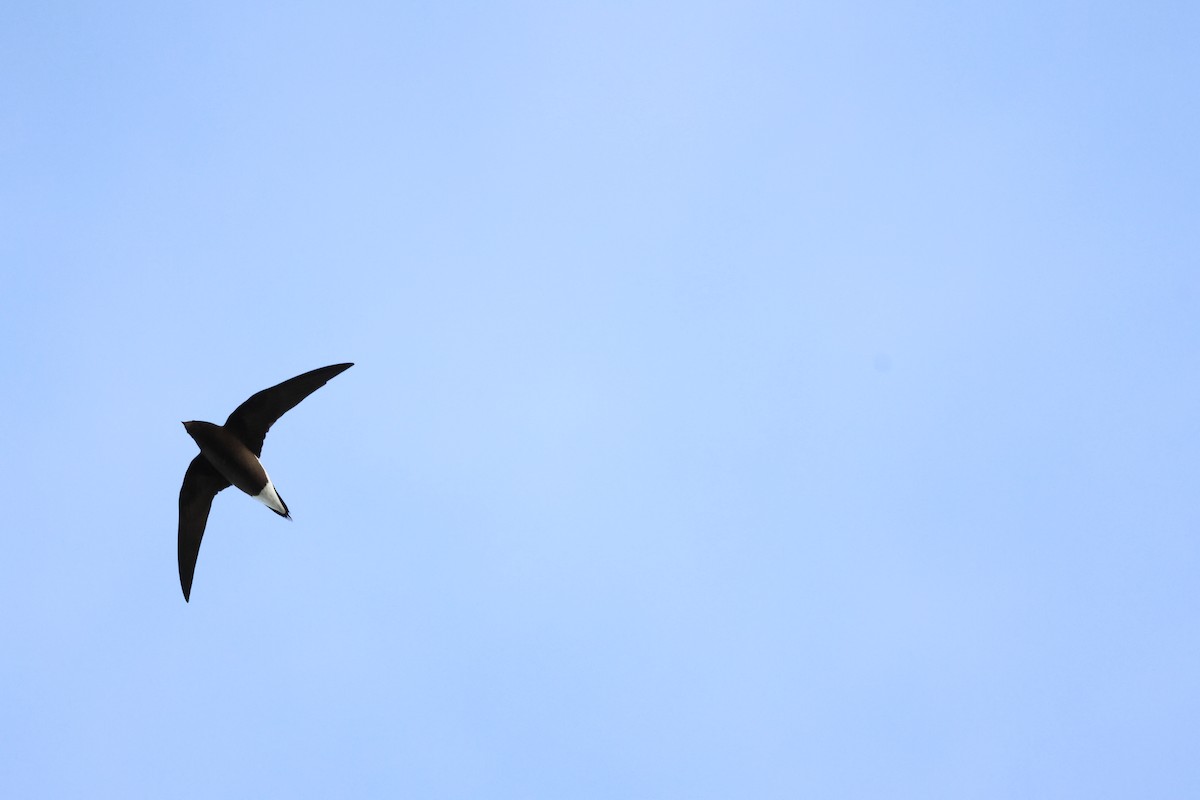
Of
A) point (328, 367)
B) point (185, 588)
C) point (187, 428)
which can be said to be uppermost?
point (328, 367)

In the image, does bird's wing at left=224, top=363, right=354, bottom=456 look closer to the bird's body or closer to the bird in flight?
the bird in flight

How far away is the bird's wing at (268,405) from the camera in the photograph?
19.3 meters

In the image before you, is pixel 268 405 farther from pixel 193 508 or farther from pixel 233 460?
pixel 193 508

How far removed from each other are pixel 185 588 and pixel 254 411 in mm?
3966

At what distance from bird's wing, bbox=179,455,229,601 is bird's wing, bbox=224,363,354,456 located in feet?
3.59

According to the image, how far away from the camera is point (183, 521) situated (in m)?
20.2

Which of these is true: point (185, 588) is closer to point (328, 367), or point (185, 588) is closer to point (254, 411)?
point (254, 411)

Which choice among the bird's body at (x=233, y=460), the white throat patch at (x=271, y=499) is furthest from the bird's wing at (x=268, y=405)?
the white throat patch at (x=271, y=499)

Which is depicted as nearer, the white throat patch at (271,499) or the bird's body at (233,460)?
the bird's body at (233,460)

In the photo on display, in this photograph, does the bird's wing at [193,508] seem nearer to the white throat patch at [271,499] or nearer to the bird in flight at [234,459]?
the bird in flight at [234,459]

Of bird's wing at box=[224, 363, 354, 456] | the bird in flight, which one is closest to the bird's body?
the bird in flight

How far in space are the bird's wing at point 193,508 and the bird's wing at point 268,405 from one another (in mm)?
1095

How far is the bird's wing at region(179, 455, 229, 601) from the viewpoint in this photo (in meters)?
20.0

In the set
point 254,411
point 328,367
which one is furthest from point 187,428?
point 328,367
